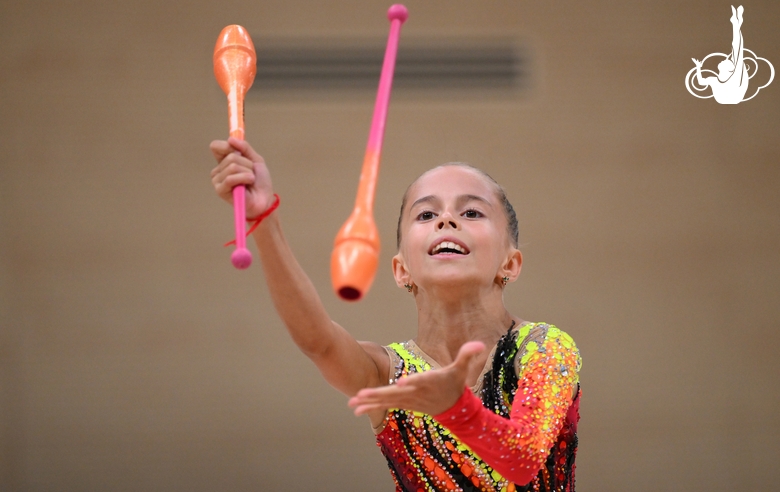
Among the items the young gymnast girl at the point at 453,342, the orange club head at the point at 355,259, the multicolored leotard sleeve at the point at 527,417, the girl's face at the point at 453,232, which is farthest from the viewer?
the girl's face at the point at 453,232

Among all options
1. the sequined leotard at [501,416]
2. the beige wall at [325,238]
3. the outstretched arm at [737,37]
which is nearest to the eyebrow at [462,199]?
the sequined leotard at [501,416]

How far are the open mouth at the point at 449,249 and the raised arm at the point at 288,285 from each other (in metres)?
0.23

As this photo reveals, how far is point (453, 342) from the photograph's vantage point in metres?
1.67

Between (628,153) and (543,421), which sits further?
(628,153)

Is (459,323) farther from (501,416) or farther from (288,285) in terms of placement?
(288,285)

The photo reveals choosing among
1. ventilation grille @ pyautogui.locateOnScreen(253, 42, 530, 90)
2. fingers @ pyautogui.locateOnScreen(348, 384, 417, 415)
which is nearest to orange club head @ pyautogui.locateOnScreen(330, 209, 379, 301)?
fingers @ pyautogui.locateOnScreen(348, 384, 417, 415)

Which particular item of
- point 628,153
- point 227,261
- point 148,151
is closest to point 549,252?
point 628,153

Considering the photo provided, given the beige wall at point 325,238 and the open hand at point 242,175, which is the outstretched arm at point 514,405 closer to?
the open hand at point 242,175

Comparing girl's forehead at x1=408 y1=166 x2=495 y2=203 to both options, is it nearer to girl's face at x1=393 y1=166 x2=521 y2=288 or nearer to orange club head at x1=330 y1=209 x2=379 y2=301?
girl's face at x1=393 y1=166 x2=521 y2=288

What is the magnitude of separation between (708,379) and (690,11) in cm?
167

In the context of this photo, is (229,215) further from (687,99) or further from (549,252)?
(687,99)

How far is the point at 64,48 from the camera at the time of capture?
3.76 metres

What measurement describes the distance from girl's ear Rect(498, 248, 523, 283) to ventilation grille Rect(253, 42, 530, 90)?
217cm

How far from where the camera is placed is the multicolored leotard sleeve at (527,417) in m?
1.21
